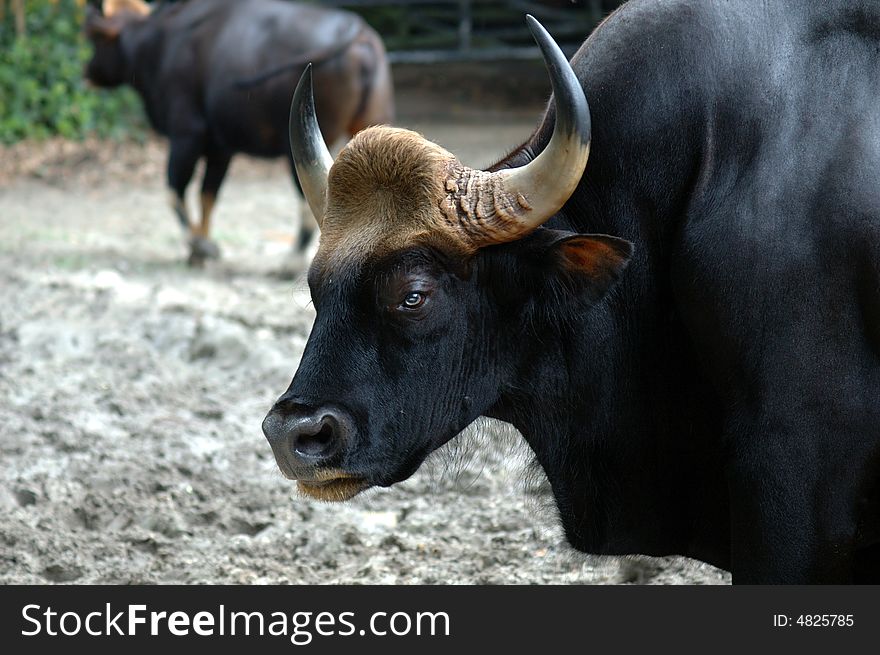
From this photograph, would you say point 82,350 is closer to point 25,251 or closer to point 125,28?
point 25,251

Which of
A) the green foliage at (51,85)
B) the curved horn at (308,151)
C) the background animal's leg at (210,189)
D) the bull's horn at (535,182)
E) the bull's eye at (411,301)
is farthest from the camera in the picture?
the green foliage at (51,85)

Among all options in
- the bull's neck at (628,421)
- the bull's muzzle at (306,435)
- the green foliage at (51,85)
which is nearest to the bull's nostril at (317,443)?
the bull's muzzle at (306,435)

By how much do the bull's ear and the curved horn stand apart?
29.9 inches

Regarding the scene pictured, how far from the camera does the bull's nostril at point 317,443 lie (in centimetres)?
305

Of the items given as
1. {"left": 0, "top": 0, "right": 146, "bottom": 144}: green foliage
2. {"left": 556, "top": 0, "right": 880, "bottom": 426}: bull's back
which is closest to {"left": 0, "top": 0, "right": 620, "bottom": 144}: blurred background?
{"left": 0, "top": 0, "right": 146, "bottom": 144}: green foliage

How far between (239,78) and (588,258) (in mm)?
6877

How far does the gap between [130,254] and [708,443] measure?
7.43m

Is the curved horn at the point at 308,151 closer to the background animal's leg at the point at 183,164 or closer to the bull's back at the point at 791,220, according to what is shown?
the bull's back at the point at 791,220

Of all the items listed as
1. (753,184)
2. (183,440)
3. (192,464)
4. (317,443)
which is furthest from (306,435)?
(183,440)

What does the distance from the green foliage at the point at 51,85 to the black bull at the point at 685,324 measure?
12405 mm

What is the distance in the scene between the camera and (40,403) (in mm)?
6129

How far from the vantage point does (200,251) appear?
376 inches

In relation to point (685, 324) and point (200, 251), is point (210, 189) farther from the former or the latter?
point (685, 324)

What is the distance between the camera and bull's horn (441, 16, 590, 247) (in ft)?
9.78
